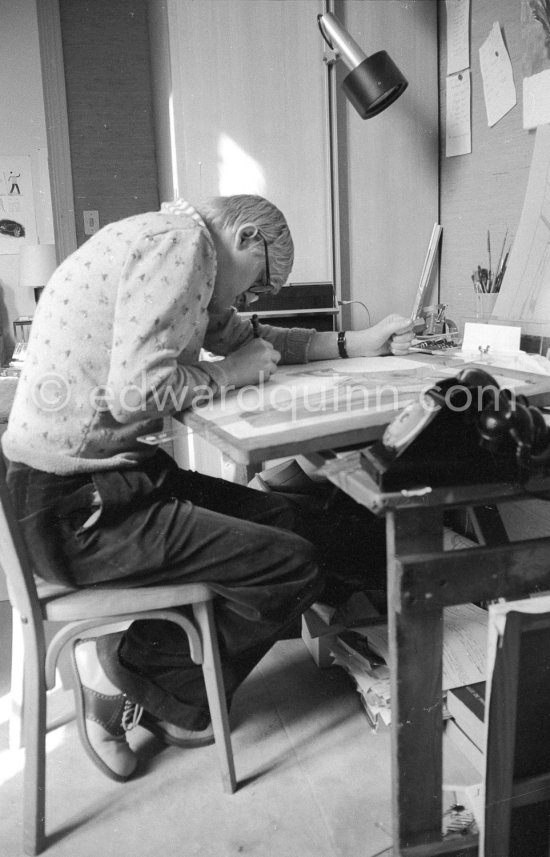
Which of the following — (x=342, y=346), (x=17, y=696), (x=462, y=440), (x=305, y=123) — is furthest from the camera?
(x=305, y=123)

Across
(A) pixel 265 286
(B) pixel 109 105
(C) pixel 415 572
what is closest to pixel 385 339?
(A) pixel 265 286

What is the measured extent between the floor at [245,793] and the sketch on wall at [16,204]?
2958 millimetres

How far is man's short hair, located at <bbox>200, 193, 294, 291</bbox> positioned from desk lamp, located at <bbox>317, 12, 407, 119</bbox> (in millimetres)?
674

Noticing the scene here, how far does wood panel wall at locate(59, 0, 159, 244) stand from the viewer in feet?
10.6

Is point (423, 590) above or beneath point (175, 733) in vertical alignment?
above

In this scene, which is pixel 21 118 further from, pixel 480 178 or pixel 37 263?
pixel 480 178

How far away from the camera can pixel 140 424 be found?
4.00 ft

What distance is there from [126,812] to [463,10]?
2100 mm

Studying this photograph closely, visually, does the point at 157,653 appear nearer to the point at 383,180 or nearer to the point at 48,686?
the point at 48,686

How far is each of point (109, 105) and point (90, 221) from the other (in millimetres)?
529

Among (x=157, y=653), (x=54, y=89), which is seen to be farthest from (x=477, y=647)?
(x=54, y=89)

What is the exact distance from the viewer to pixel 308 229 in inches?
85.9

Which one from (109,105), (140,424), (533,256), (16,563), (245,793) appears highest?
(109,105)

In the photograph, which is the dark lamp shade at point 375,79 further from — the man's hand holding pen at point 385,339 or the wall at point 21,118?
the wall at point 21,118
